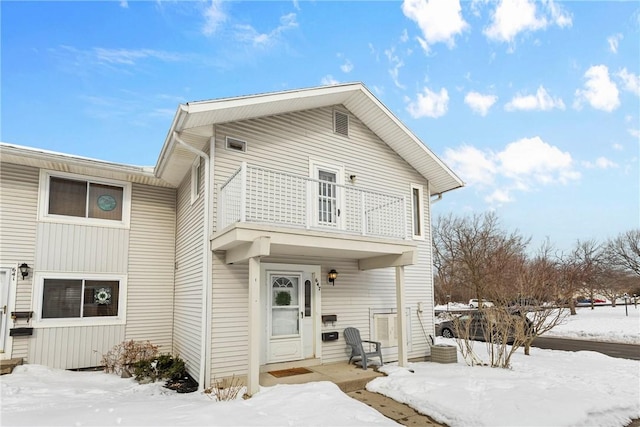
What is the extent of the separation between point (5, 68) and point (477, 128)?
20.4 meters

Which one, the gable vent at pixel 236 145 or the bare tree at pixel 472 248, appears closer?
the gable vent at pixel 236 145

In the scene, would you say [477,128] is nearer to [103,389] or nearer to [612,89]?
[612,89]

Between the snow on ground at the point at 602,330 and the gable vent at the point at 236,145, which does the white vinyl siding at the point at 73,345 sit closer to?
the gable vent at the point at 236,145

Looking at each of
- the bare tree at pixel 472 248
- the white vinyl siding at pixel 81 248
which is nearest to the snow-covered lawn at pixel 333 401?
the white vinyl siding at pixel 81 248

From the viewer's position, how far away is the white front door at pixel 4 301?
7895 millimetres

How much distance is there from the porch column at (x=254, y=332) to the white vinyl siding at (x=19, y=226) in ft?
16.9

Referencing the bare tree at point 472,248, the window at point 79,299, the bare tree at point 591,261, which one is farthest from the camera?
the bare tree at point 591,261

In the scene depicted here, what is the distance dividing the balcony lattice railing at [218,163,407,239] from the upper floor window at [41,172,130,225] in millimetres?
3518

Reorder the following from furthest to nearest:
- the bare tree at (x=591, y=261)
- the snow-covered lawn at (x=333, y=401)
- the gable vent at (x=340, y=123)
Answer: the bare tree at (x=591, y=261)
the gable vent at (x=340, y=123)
the snow-covered lawn at (x=333, y=401)

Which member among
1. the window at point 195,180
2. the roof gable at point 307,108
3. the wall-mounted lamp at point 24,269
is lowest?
the wall-mounted lamp at point 24,269

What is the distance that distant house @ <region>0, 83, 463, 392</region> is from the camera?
7461mm

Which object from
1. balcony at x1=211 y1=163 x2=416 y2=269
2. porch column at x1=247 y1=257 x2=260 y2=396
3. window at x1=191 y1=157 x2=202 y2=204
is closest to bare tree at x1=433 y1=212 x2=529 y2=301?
balcony at x1=211 y1=163 x2=416 y2=269

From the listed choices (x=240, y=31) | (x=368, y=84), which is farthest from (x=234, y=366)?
(x=240, y=31)

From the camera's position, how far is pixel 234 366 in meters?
7.41
